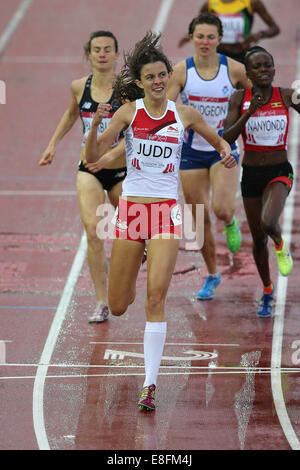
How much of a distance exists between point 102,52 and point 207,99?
4.06 feet

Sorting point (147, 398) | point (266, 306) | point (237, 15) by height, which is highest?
point (237, 15)

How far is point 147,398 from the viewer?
8.64 metres

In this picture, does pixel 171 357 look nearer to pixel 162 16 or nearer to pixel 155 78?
pixel 155 78

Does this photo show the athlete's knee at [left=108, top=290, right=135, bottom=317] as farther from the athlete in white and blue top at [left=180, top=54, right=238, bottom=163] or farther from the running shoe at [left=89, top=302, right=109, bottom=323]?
the athlete in white and blue top at [left=180, top=54, right=238, bottom=163]

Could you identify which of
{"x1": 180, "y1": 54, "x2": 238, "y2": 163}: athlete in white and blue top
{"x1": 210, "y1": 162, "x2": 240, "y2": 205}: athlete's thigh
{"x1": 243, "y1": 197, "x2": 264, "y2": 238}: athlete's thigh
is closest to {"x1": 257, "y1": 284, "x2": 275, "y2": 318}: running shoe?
{"x1": 243, "y1": 197, "x2": 264, "y2": 238}: athlete's thigh

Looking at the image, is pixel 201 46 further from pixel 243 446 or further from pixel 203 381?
pixel 243 446

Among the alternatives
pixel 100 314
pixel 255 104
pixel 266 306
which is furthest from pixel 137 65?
pixel 266 306

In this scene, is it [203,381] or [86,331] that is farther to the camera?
[86,331]

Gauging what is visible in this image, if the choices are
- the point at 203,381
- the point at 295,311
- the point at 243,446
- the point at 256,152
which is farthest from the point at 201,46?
the point at 243,446

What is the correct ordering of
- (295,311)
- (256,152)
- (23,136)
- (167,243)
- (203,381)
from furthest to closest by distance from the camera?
(23,136) → (295,311) → (256,152) → (203,381) → (167,243)

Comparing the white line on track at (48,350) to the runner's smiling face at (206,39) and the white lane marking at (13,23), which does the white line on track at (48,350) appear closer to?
the runner's smiling face at (206,39)

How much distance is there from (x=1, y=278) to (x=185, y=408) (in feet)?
13.9

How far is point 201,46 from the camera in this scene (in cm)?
1123

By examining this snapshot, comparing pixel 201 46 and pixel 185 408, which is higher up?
pixel 201 46
